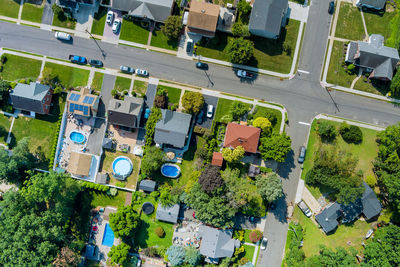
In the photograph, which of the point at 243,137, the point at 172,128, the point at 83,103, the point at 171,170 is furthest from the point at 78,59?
the point at 243,137

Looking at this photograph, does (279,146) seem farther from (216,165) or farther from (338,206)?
(338,206)

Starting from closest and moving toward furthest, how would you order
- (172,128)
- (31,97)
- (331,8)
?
1. (172,128)
2. (31,97)
3. (331,8)

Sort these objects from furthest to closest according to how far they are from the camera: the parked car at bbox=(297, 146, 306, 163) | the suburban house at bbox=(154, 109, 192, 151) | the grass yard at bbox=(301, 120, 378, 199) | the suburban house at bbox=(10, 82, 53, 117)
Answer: the grass yard at bbox=(301, 120, 378, 199) < the parked car at bbox=(297, 146, 306, 163) < the suburban house at bbox=(10, 82, 53, 117) < the suburban house at bbox=(154, 109, 192, 151)

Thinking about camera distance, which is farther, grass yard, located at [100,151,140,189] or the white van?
grass yard, located at [100,151,140,189]

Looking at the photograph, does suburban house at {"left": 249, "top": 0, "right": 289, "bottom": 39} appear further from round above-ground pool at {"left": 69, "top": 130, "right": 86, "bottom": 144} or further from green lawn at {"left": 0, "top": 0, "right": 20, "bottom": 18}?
green lawn at {"left": 0, "top": 0, "right": 20, "bottom": 18}

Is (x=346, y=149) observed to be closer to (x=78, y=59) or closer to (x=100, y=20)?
(x=100, y=20)

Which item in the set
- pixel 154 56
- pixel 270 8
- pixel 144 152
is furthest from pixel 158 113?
pixel 270 8

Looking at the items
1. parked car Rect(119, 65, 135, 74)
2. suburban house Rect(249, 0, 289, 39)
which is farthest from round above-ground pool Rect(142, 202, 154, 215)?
suburban house Rect(249, 0, 289, 39)
